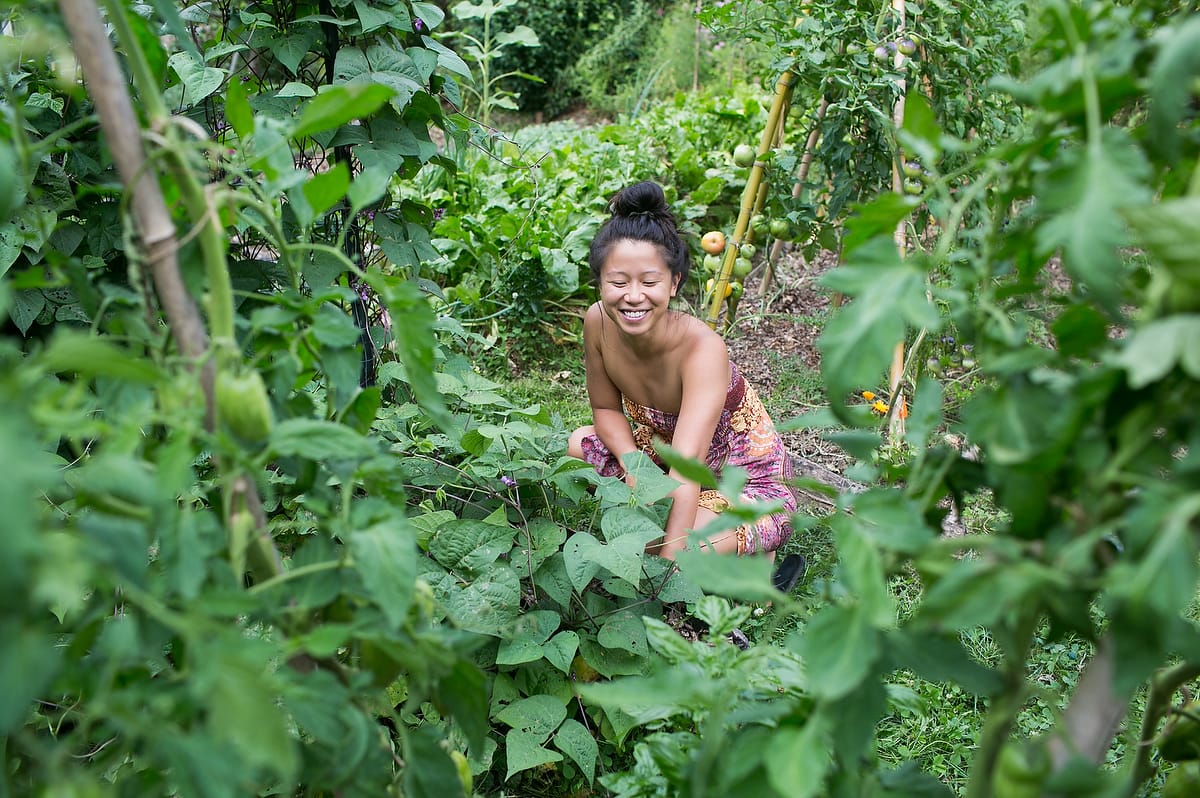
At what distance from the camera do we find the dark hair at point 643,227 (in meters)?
2.04

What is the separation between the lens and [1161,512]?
1.77 feet

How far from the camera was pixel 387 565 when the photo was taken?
2.31 feet

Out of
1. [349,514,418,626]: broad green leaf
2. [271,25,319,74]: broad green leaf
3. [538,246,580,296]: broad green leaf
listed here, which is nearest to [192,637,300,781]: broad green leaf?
[349,514,418,626]: broad green leaf

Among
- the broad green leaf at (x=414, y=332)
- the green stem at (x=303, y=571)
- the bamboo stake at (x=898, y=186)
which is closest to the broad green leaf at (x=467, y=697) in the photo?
the green stem at (x=303, y=571)

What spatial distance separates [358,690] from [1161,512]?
616 mm

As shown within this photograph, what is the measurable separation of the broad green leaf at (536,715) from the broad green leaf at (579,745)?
0.02 metres

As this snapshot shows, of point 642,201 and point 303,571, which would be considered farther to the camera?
point 642,201

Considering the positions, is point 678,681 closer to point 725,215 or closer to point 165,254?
point 165,254

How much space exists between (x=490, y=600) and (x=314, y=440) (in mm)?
892

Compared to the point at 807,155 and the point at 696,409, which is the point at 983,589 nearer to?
the point at 696,409

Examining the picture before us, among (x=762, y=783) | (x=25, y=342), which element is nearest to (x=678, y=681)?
(x=762, y=783)

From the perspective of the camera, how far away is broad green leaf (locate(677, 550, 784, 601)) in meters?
0.75

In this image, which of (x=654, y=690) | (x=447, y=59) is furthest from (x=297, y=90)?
(x=654, y=690)

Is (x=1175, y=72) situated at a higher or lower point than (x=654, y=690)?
higher
